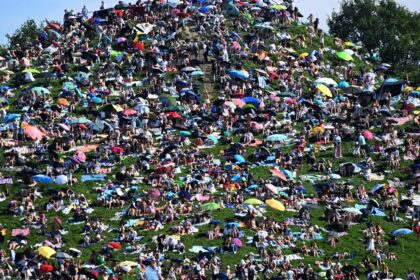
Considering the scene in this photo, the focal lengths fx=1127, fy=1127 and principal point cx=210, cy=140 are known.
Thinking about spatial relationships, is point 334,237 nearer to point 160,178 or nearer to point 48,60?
point 160,178

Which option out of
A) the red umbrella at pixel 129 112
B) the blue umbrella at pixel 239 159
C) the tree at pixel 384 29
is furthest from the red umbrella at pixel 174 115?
the tree at pixel 384 29

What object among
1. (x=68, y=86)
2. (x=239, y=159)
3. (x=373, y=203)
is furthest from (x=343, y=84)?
(x=68, y=86)

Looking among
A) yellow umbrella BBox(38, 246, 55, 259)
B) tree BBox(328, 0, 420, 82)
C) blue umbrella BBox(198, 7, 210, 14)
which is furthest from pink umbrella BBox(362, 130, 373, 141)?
tree BBox(328, 0, 420, 82)

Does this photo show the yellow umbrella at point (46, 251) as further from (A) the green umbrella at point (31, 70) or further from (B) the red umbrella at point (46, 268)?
(A) the green umbrella at point (31, 70)

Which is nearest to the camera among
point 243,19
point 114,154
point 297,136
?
point 114,154

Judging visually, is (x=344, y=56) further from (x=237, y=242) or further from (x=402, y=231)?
(x=237, y=242)

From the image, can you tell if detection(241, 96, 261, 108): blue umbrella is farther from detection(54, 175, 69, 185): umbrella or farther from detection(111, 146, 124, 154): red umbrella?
detection(54, 175, 69, 185): umbrella

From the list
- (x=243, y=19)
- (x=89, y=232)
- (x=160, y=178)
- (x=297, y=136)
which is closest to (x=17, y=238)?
(x=89, y=232)
